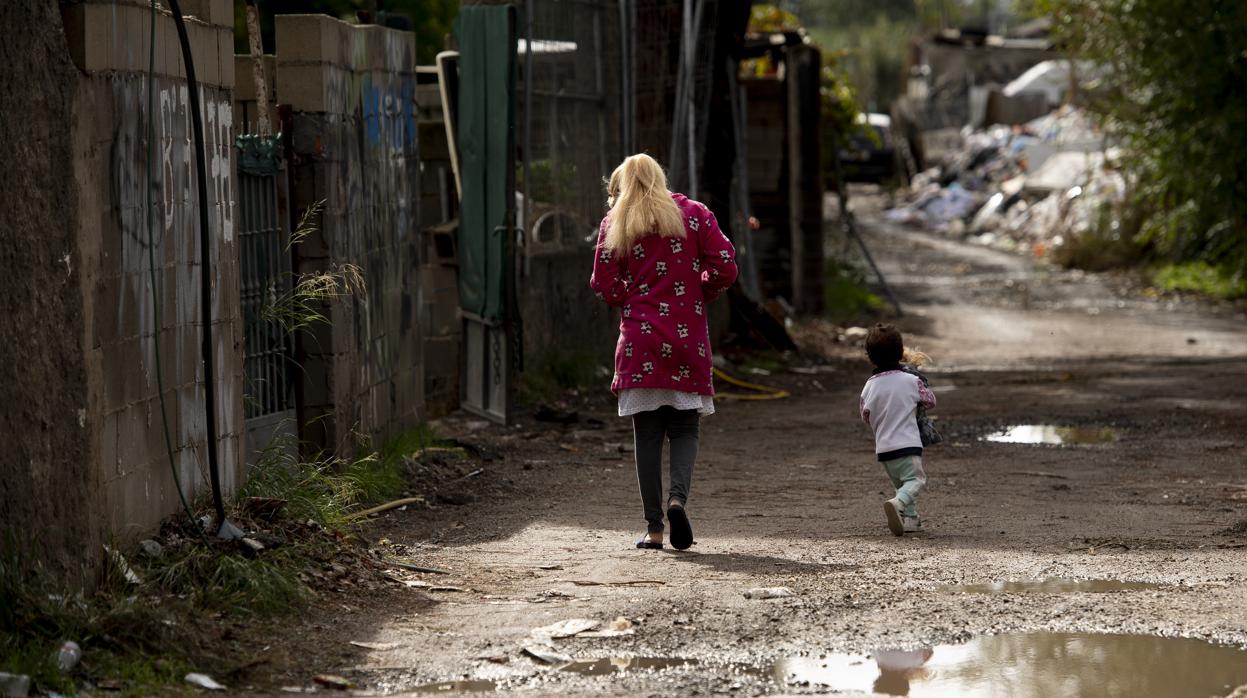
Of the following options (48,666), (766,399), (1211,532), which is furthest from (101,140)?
(766,399)

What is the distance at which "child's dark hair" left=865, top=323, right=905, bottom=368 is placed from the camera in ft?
24.1

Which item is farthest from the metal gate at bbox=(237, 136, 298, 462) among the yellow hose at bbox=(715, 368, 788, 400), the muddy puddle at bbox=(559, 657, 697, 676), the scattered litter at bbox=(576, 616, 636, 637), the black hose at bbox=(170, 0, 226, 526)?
the yellow hose at bbox=(715, 368, 788, 400)

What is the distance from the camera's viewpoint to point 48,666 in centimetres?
449

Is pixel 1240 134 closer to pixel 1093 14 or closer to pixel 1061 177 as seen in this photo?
pixel 1093 14

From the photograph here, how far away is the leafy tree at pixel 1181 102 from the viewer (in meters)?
20.2

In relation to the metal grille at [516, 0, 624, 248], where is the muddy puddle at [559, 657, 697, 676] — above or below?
below

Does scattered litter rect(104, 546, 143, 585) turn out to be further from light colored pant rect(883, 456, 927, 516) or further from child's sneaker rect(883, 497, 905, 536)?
light colored pant rect(883, 456, 927, 516)

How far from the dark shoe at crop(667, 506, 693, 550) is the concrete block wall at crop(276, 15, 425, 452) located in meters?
2.03

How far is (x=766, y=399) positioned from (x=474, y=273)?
3.18m

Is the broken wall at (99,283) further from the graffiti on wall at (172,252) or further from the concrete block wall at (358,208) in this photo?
the concrete block wall at (358,208)

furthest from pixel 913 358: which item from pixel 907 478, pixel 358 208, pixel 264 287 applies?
pixel 264 287

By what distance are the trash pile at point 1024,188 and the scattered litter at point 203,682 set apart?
72.8 ft

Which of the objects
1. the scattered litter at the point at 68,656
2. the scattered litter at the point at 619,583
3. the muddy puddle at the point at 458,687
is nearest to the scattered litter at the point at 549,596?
the scattered litter at the point at 619,583

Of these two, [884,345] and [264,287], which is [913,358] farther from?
[264,287]
